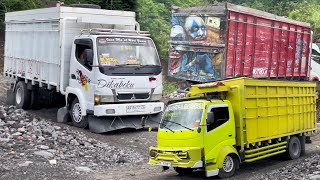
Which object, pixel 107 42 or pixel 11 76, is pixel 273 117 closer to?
pixel 107 42

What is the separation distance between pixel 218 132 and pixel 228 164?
656 millimetres

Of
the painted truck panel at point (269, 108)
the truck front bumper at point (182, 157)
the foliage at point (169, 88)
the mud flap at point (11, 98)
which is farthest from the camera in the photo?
the foliage at point (169, 88)

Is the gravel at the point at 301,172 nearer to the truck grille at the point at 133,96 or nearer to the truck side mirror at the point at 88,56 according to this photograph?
the truck grille at the point at 133,96

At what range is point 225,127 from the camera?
9547 millimetres

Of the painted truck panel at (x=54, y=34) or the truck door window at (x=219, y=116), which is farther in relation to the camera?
the painted truck panel at (x=54, y=34)

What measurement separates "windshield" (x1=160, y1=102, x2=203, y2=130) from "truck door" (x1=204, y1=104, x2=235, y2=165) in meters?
0.23

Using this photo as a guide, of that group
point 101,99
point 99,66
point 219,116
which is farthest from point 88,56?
point 219,116

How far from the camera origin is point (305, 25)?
18391 mm

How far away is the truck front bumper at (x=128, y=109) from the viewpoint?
12461mm

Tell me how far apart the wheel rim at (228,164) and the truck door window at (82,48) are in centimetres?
493

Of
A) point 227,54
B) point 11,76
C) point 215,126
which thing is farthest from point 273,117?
point 11,76

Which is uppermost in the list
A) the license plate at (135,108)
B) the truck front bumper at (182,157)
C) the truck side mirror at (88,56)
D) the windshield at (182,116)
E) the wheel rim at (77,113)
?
the truck side mirror at (88,56)

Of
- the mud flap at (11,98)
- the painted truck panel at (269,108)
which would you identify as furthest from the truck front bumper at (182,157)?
the mud flap at (11,98)

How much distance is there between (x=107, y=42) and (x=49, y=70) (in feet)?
8.22
